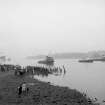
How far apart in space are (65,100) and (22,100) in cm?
588

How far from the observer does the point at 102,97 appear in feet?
106

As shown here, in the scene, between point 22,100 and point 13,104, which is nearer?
point 13,104

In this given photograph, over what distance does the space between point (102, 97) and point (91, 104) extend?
23.7 ft

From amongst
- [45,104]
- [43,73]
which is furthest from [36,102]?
[43,73]

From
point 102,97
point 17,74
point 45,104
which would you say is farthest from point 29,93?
point 17,74

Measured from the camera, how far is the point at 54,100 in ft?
85.9

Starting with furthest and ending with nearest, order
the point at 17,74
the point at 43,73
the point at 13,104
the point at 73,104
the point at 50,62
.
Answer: the point at 50,62, the point at 43,73, the point at 17,74, the point at 73,104, the point at 13,104

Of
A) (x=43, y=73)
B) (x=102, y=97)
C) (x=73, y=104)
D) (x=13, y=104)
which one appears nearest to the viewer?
(x=13, y=104)

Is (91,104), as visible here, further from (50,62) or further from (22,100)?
(50,62)

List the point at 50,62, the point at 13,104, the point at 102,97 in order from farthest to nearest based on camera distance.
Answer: the point at 50,62 → the point at 102,97 → the point at 13,104

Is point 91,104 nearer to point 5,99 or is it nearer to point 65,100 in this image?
point 65,100

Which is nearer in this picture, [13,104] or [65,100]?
[13,104]

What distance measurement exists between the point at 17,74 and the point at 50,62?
360 feet

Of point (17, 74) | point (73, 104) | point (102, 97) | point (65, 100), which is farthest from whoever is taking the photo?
point (17, 74)
